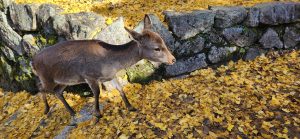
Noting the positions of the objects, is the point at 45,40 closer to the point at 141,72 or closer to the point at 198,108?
the point at 141,72

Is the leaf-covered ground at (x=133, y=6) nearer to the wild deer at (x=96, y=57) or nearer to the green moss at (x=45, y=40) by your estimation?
the green moss at (x=45, y=40)

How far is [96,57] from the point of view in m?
5.95

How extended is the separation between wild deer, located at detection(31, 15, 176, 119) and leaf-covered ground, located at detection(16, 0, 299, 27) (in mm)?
1959

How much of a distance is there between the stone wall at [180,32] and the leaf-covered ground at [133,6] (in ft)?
1.50

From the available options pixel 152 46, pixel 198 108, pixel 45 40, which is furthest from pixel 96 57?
pixel 45 40

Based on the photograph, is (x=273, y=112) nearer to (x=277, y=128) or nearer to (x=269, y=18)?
(x=277, y=128)

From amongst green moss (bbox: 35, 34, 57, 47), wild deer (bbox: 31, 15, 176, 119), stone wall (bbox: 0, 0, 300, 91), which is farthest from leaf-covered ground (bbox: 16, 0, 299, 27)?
wild deer (bbox: 31, 15, 176, 119)

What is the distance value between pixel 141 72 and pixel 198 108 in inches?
78.5

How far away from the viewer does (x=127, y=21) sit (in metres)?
7.91

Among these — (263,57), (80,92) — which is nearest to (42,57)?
(80,92)

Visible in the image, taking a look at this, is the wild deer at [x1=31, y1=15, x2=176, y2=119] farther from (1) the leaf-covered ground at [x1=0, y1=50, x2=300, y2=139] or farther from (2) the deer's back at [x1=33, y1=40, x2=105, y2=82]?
(1) the leaf-covered ground at [x1=0, y1=50, x2=300, y2=139]

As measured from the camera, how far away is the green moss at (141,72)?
7660 millimetres

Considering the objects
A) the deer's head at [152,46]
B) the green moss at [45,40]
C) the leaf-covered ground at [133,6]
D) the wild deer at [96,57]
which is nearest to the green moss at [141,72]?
the leaf-covered ground at [133,6]

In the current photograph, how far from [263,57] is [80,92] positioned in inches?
189
